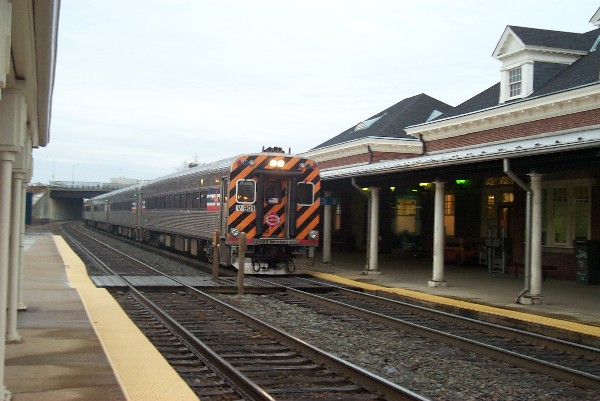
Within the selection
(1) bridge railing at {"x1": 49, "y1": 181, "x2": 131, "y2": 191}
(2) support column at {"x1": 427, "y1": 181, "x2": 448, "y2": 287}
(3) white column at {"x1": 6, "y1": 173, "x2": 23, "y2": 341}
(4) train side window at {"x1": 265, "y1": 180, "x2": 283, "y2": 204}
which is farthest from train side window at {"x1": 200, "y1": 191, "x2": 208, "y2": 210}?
(1) bridge railing at {"x1": 49, "y1": 181, "x2": 131, "y2": 191}

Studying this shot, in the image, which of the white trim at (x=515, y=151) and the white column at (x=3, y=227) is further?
the white trim at (x=515, y=151)

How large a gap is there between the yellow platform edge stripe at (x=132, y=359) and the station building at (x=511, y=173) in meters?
7.01

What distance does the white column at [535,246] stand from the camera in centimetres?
1245

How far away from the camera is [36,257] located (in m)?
21.0

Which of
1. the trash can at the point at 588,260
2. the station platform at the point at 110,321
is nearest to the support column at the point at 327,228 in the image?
the station platform at the point at 110,321

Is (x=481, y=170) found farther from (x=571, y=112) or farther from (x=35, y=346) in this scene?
(x=35, y=346)

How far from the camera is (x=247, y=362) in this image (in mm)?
7645

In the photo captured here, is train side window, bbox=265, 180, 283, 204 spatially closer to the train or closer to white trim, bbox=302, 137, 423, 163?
the train

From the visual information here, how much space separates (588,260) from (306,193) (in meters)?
6.77

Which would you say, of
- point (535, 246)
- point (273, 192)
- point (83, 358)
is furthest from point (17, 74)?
point (273, 192)

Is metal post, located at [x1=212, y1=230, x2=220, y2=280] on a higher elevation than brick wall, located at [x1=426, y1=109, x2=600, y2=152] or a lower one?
lower

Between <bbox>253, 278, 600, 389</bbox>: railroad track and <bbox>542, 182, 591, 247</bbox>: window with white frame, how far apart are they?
238 inches

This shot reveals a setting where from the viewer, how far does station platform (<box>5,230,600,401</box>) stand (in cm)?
576

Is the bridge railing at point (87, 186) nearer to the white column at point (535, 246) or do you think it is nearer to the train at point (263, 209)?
the train at point (263, 209)
